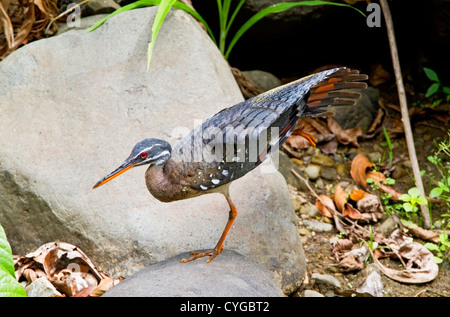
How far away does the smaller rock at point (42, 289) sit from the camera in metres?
3.51

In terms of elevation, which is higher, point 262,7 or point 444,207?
point 262,7

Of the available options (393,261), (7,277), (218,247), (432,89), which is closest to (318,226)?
(393,261)

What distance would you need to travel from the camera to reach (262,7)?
18.9 feet

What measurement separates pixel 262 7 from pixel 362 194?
90.3 inches

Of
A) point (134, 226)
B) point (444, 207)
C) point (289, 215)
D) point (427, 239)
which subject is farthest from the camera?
point (444, 207)

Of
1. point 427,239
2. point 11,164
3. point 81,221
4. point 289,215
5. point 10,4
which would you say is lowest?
point 427,239

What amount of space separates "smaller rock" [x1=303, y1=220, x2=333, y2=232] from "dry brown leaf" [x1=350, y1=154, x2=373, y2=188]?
0.70 meters

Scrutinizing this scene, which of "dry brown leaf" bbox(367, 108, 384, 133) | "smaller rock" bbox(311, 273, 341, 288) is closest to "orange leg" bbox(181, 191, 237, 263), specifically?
"smaller rock" bbox(311, 273, 341, 288)

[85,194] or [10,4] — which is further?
[10,4]

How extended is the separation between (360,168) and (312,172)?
492 millimetres

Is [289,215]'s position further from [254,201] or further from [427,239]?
[427,239]

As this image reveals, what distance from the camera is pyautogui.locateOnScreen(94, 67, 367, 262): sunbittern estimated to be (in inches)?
135
